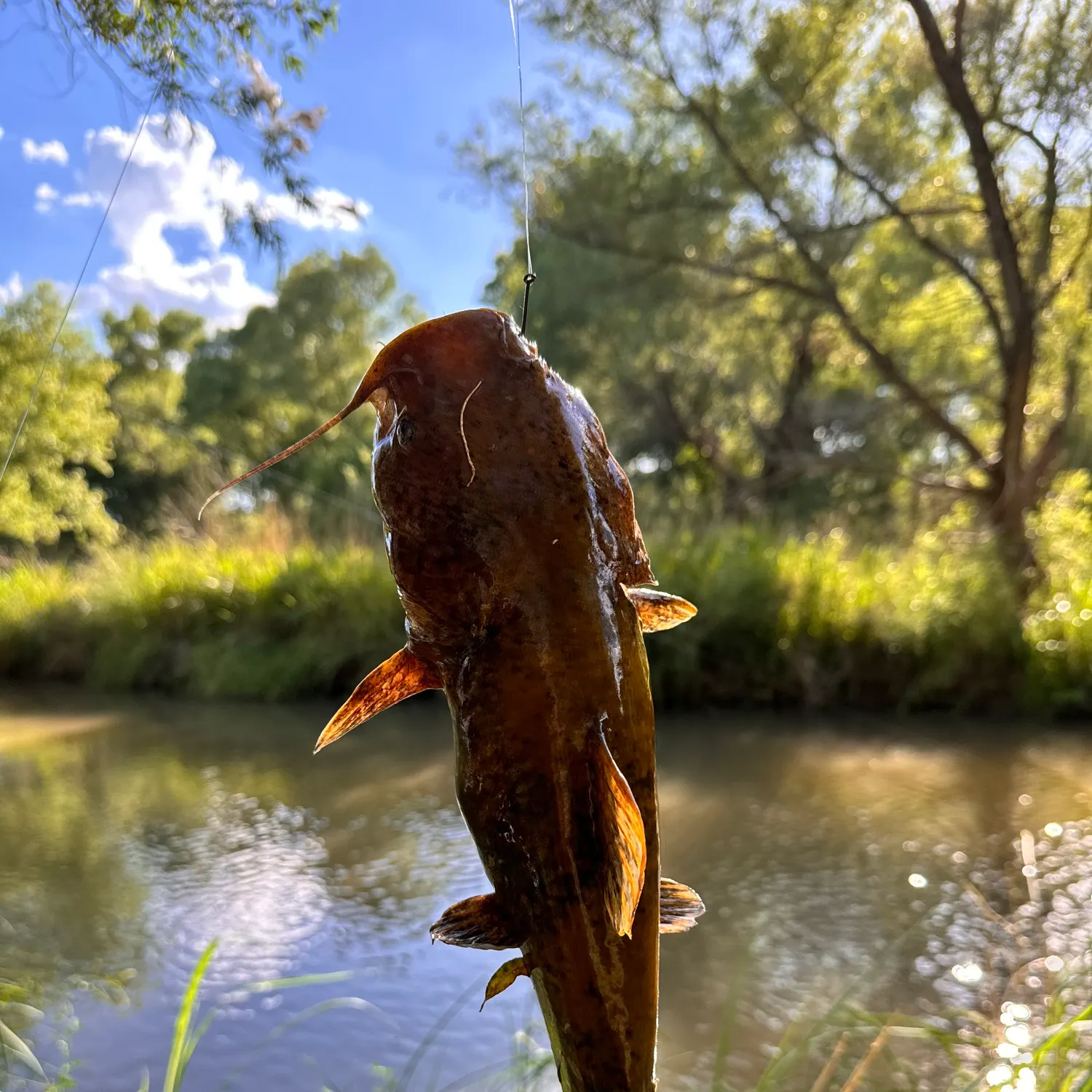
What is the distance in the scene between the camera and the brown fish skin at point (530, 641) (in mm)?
565

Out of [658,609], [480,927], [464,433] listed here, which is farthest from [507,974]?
[464,433]

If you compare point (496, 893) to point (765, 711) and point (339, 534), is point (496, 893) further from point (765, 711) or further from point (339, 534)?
point (339, 534)

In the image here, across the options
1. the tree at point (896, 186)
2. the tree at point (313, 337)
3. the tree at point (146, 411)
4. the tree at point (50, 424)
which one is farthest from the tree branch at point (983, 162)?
the tree at point (146, 411)

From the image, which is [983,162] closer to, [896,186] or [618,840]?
→ [896,186]

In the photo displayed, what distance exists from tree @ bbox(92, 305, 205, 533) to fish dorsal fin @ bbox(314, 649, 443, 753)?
17066mm

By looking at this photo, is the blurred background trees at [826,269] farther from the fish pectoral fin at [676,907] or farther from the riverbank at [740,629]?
the fish pectoral fin at [676,907]

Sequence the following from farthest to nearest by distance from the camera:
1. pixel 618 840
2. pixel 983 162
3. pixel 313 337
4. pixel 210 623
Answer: pixel 313 337 < pixel 210 623 < pixel 983 162 < pixel 618 840

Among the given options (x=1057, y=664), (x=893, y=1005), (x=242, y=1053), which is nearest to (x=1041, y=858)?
(x=893, y=1005)

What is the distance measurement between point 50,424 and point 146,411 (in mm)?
9803

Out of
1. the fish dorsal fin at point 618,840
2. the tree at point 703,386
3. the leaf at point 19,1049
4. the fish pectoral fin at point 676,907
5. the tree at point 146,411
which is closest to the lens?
the fish dorsal fin at point 618,840

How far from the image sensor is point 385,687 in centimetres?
63

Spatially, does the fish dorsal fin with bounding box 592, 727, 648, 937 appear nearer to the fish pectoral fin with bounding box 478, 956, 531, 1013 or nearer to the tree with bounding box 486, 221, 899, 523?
the fish pectoral fin with bounding box 478, 956, 531, 1013

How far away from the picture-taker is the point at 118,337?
2467cm

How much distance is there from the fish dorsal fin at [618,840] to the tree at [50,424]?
1063cm
